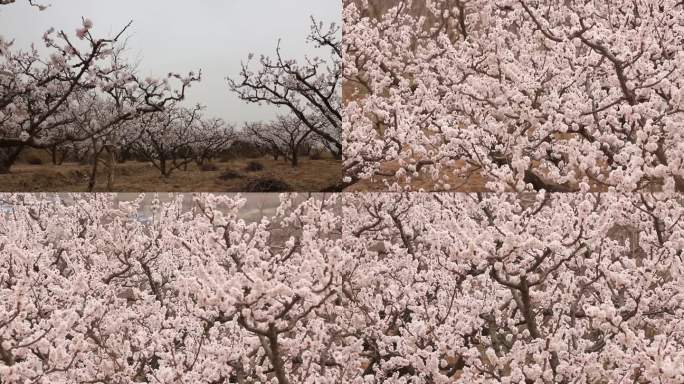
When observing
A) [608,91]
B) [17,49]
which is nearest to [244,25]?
[17,49]

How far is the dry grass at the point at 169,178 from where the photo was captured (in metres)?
5.22

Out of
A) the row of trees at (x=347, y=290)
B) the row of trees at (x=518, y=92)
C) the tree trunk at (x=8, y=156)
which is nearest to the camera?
the row of trees at (x=347, y=290)

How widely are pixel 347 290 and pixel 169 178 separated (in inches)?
64.5

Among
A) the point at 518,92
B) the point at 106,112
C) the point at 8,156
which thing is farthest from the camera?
the point at 106,112

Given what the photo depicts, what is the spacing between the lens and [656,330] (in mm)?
4867

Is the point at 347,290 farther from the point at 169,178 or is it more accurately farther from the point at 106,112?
the point at 106,112

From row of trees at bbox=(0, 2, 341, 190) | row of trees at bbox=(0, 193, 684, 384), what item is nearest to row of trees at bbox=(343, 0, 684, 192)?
row of trees at bbox=(0, 193, 684, 384)

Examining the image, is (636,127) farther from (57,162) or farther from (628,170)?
(57,162)

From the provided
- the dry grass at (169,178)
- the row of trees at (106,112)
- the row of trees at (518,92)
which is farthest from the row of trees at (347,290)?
the row of trees at (106,112)

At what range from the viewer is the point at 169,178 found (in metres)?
5.29

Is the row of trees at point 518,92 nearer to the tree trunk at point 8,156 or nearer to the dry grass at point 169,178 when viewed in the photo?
the dry grass at point 169,178

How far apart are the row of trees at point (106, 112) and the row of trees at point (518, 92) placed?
515 millimetres

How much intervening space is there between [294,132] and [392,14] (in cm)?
136

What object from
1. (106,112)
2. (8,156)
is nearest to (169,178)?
(106,112)
